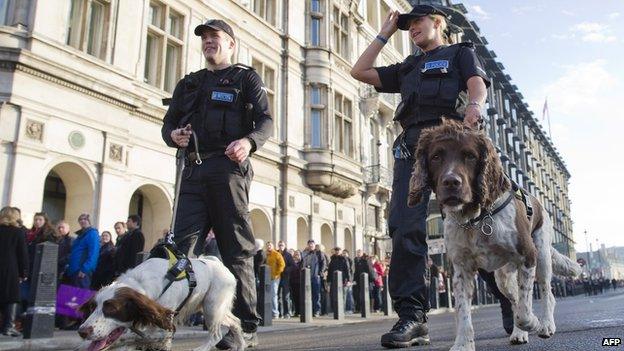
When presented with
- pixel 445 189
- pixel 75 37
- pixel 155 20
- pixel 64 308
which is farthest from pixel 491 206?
pixel 155 20

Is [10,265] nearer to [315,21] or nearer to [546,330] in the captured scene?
[546,330]

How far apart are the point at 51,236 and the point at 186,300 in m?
7.09

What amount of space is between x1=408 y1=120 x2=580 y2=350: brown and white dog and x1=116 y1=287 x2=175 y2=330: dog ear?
4.80ft

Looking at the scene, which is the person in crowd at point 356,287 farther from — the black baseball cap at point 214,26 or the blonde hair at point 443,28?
the black baseball cap at point 214,26

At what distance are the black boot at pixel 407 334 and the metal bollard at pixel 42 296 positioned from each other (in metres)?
5.19

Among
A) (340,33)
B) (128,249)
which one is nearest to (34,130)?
(128,249)

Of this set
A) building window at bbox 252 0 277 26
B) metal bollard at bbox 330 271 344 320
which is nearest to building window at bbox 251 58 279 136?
building window at bbox 252 0 277 26

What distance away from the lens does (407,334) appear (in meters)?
3.63

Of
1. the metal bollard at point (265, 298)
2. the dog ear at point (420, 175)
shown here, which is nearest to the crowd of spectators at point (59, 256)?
the metal bollard at point (265, 298)

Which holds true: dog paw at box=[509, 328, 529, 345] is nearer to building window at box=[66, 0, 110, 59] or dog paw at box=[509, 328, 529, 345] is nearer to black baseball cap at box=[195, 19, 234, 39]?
black baseball cap at box=[195, 19, 234, 39]

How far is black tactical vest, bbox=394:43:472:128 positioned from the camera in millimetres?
3963

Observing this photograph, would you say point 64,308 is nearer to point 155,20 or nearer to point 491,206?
point 491,206

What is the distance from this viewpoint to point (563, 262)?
454cm

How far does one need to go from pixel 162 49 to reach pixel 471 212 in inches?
576
